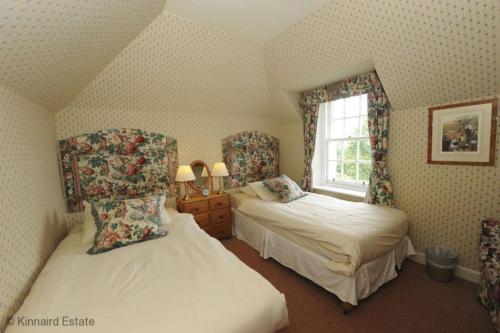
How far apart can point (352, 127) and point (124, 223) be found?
311cm

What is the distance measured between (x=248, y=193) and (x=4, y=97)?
2589mm

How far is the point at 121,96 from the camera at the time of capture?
92.6 inches

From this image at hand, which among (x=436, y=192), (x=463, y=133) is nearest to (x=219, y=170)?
(x=436, y=192)

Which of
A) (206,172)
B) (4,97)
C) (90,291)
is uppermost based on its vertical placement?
(4,97)

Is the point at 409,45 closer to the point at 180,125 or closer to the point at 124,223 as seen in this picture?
the point at 180,125

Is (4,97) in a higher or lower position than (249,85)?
lower

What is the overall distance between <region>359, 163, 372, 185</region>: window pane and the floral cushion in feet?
2.89

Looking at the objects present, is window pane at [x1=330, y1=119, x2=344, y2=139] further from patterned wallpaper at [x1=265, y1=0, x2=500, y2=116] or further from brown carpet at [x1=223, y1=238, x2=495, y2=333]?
brown carpet at [x1=223, y1=238, x2=495, y2=333]

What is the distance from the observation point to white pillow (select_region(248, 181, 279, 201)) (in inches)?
113

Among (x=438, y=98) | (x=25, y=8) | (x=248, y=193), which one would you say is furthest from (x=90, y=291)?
(x=438, y=98)

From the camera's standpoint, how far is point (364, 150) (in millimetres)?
2934

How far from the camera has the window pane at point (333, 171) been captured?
131 inches

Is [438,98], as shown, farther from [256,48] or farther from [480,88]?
[256,48]

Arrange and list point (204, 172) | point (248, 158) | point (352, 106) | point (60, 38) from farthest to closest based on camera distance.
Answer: point (248, 158)
point (204, 172)
point (352, 106)
point (60, 38)
